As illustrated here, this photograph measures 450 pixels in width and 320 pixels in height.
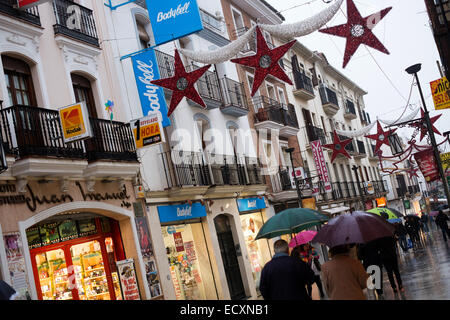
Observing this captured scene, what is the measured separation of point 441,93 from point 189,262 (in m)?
12.7

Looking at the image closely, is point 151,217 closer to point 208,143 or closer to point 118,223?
point 118,223

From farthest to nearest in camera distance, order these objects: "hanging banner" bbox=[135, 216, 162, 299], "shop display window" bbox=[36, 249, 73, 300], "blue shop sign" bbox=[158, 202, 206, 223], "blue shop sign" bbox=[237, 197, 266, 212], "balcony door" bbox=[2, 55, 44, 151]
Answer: "blue shop sign" bbox=[237, 197, 266, 212]
"blue shop sign" bbox=[158, 202, 206, 223]
"hanging banner" bbox=[135, 216, 162, 299]
"shop display window" bbox=[36, 249, 73, 300]
"balcony door" bbox=[2, 55, 44, 151]

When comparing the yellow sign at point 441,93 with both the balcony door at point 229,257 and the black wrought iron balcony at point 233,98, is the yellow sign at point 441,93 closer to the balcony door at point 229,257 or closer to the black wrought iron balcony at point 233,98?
the black wrought iron balcony at point 233,98

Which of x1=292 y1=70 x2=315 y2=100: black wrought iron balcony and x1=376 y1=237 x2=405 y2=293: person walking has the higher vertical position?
x1=292 y1=70 x2=315 y2=100: black wrought iron balcony

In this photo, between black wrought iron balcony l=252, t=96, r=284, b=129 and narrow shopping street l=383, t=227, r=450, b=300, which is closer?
narrow shopping street l=383, t=227, r=450, b=300

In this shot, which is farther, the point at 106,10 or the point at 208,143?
the point at 208,143

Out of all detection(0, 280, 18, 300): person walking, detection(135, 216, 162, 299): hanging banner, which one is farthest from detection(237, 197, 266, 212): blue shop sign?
detection(0, 280, 18, 300): person walking

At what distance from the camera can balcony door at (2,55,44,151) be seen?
460 inches

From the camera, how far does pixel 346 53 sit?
11453 millimetres

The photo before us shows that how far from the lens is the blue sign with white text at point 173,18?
578 inches

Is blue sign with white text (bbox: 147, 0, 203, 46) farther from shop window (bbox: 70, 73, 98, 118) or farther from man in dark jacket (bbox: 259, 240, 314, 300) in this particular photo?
man in dark jacket (bbox: 259, 240, 314, 300)

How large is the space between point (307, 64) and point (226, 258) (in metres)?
22.3

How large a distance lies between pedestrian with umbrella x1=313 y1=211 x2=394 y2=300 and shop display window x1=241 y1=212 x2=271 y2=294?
47.7 feet
